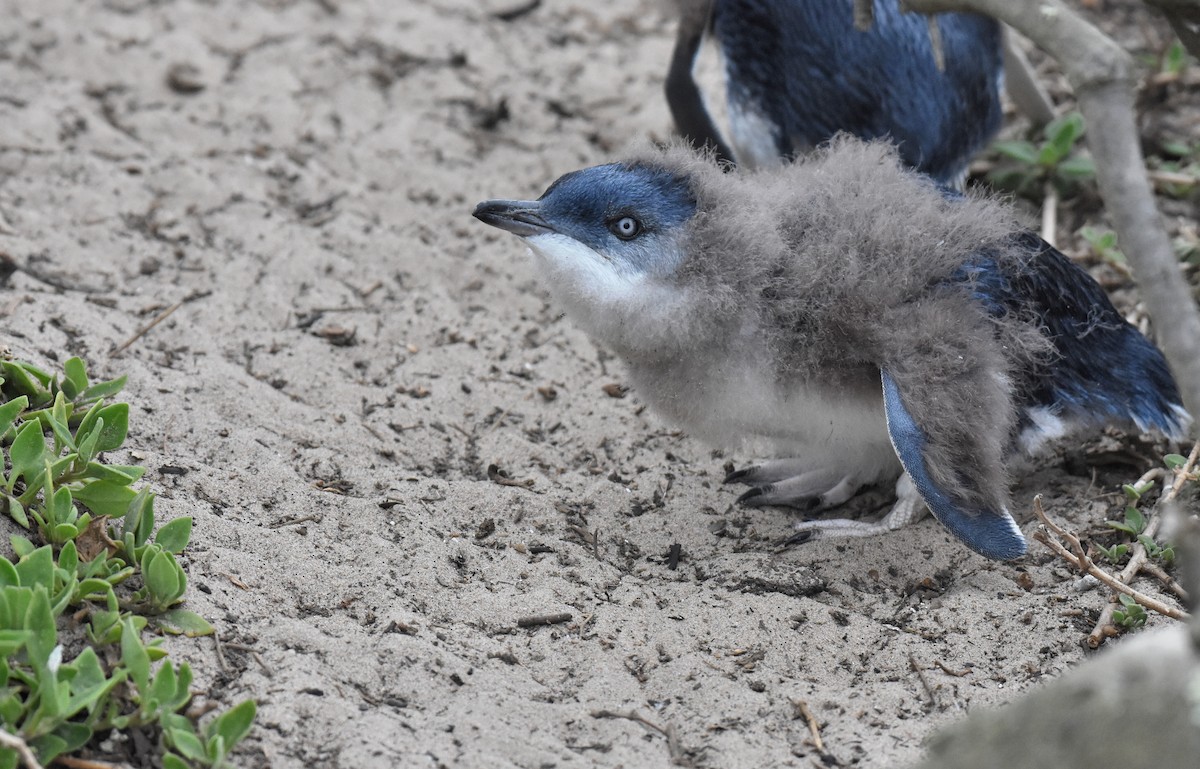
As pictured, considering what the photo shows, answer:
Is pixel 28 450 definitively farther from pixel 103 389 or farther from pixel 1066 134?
pixel 1066 134

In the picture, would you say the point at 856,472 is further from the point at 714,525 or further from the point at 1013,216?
the point at 1013,216

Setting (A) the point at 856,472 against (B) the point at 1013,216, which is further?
(A) the point at 856,472

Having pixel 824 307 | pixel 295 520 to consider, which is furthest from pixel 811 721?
pixel 295 520

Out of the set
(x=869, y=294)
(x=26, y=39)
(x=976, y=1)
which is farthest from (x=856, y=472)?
(x=26, y=39)

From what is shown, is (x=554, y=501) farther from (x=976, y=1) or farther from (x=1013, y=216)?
(x=976, y=1)

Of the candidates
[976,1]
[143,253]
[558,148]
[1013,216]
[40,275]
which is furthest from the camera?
[558,148]

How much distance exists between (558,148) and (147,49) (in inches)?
77.4

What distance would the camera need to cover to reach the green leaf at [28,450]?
2.94 metres

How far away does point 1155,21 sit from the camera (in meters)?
6.29

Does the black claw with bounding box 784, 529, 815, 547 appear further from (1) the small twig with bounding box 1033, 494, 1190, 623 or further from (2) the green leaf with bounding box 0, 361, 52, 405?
(2) the green leaf with bounding box 0, 361, 52, 405

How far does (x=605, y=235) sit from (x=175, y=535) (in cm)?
129

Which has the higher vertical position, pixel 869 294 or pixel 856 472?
pixel 869 294

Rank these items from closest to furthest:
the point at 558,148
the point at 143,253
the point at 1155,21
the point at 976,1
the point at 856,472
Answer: the point at 976,1 < the point at 856,472 < the point at 143,253 < the point at 558,148 < the point at 1155,21

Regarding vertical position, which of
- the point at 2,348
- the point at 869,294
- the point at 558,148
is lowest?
the point at 558,148
